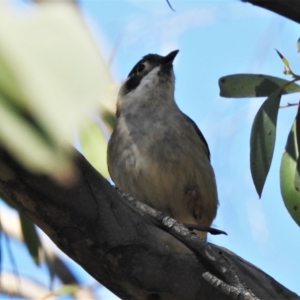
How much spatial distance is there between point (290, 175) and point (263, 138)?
218mm

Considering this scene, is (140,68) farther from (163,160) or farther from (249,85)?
(249,85)

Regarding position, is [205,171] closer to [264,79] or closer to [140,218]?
[264,79]

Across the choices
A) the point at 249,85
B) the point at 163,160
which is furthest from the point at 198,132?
the point at 249,85

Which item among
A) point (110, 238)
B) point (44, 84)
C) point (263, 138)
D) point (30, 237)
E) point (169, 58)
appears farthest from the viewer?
point (169, 58)

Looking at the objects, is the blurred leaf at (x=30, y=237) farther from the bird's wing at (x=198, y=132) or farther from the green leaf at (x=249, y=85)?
the green leaf at (x=249, y=85)

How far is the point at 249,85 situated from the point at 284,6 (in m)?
0.46

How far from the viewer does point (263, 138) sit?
9.18 ft

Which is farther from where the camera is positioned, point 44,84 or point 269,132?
point 269,132

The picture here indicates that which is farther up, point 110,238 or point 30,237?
point 30,237

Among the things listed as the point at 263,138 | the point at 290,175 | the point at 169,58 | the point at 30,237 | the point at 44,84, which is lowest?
the point at 44,84

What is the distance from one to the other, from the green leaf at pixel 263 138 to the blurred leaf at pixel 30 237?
4.49 feet

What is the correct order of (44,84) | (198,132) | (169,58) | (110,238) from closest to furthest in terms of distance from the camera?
(44,84), (110,238), (198,132), (169,58)

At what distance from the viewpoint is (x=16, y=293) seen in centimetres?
439

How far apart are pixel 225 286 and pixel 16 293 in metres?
2.67
